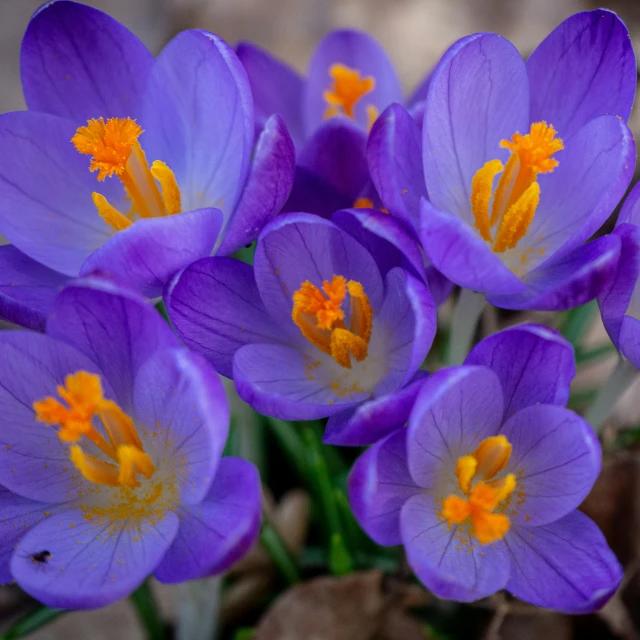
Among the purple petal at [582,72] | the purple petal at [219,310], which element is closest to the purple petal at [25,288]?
the purple petal at [219,310]

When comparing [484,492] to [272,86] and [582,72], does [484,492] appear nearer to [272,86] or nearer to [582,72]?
[582,72]

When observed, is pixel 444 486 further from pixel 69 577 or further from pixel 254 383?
pixel 69 577

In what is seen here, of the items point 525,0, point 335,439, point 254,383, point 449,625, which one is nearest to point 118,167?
point 254,383

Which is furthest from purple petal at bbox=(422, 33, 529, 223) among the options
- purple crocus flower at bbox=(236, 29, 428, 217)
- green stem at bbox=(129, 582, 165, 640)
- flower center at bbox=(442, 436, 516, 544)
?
green stem at bbox=(129, 582, 165, 640)

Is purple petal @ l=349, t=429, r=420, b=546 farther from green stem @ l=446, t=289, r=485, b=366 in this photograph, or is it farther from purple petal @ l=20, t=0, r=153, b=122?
purple petal @ l=20, t=0, r=153, b=122

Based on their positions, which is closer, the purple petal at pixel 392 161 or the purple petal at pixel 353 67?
the purple petal at pixel 392 161

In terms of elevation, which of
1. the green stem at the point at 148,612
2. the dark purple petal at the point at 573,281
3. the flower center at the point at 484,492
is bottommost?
the green stem at the point at 148,612

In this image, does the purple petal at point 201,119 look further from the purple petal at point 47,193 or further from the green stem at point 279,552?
the green stem at point 279,552
